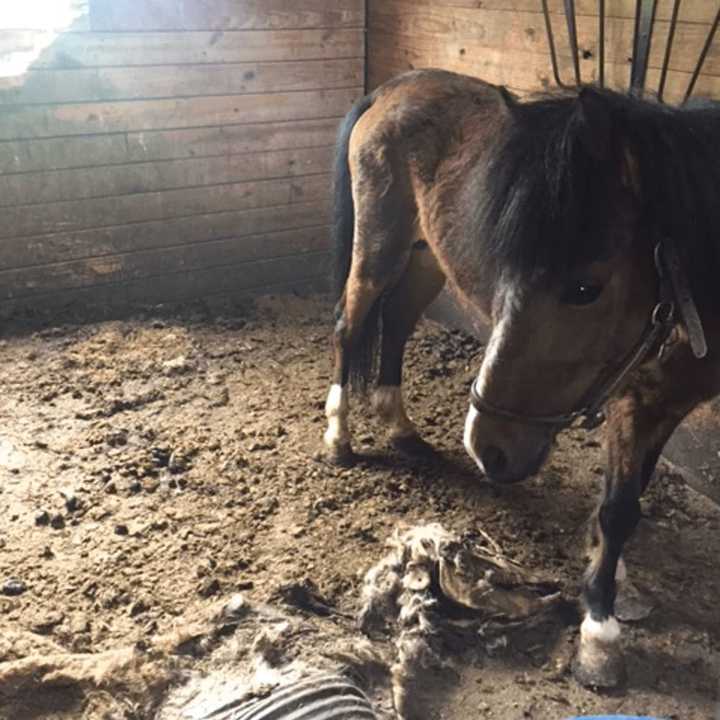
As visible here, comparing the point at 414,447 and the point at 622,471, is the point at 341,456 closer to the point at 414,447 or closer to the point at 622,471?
the point at 414,447

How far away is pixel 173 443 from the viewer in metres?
2.77

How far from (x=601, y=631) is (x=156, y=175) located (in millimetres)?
2851

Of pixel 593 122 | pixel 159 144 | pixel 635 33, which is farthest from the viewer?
pixel 159 144

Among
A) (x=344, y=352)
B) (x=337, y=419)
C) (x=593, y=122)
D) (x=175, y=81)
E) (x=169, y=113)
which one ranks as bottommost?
(x=337, y=419)

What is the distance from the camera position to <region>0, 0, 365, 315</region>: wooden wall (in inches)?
136

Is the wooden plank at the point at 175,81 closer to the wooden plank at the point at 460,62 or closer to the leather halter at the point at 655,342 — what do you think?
the wooden plank at the point at 460,62

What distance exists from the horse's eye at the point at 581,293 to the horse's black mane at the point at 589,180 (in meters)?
0.04

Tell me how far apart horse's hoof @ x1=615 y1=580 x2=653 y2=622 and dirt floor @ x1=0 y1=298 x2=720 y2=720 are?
0.02m

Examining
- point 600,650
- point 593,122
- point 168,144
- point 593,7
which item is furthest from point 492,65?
point 600,650

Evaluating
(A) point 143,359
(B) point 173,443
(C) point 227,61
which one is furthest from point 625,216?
(C) point 227,61

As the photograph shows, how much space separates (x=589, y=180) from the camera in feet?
4.75

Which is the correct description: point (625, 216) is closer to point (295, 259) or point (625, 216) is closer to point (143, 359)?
point (143, 359)

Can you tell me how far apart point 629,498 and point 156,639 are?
3.80 ft

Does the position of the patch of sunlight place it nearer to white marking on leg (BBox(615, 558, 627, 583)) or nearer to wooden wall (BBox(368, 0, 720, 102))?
wooden wall (BBox(368, 0, 720, 102))
